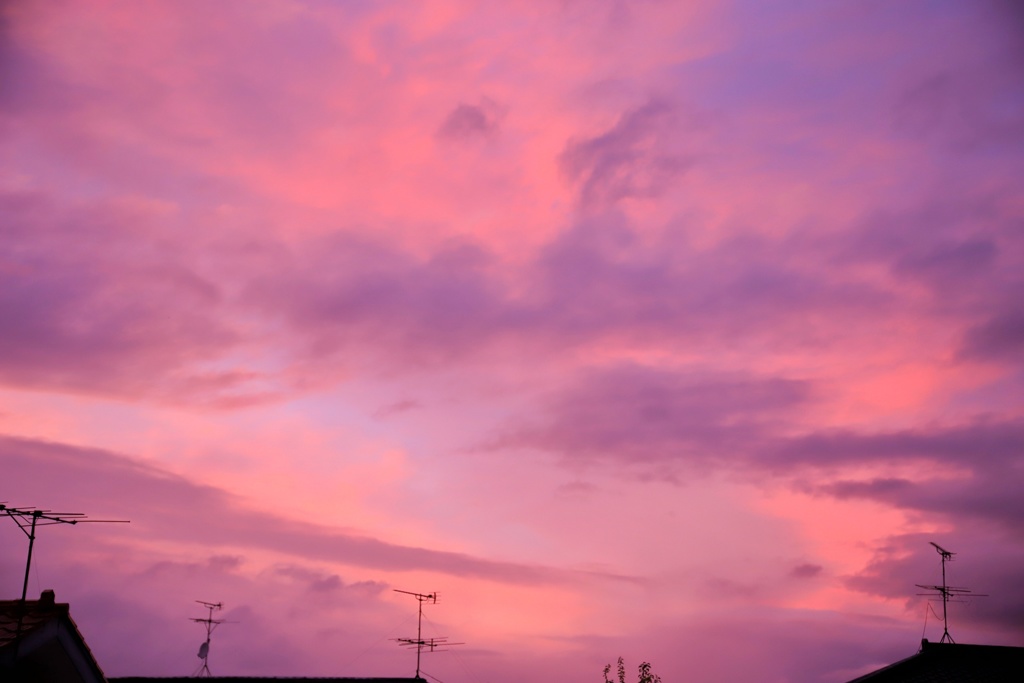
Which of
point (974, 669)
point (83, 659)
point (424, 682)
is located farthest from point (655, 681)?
point (83, 659)

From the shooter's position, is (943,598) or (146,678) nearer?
(943,598)

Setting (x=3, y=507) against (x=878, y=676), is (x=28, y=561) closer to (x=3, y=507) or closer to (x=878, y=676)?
(x=3, y=507)

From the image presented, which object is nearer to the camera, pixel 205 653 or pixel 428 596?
pixel 205 653

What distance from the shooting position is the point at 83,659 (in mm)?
37531

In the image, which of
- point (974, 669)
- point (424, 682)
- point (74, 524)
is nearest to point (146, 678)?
point (424, 682)

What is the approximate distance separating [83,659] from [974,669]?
4296 cm

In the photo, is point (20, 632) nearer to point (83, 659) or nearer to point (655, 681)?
point (83, 659)

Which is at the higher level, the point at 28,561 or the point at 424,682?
the point at 28,561

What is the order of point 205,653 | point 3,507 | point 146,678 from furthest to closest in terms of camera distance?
point 205,653 → point 146,678 → point 3,507

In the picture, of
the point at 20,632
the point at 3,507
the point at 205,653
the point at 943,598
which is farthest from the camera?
the point at 205,653

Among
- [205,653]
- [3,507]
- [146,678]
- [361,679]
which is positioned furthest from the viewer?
[205,653]

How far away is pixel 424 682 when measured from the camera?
81.1 metres

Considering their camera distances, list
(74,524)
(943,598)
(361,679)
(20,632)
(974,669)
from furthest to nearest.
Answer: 1. (361,679)
2. (943,598)
3. (974,669)
4. (74,524)
5. (20,632)

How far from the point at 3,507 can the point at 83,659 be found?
6.62 meters
